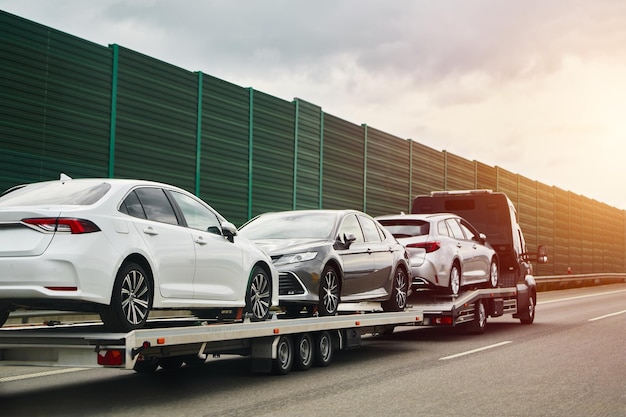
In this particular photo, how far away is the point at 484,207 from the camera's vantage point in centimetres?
2031

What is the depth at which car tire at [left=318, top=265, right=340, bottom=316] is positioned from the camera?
1185 cm

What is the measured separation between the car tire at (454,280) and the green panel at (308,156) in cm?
1111

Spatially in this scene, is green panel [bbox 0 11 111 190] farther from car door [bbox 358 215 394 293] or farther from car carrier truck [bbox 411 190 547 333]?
car carrier truck [bbox 411 190 547 333]

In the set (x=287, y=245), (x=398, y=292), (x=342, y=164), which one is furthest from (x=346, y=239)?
(x=342, y=164)

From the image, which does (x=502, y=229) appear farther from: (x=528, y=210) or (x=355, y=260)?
(x=528, y=210)

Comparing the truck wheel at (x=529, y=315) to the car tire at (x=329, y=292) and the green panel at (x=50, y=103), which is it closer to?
the car tire at (x=329, y=292)

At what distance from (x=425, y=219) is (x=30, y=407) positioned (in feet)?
31.0

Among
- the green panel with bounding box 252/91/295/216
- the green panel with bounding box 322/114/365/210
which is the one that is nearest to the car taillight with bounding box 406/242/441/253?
the green panel with bounding box 252/91/295/216

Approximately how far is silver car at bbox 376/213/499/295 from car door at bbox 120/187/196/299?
7218mm

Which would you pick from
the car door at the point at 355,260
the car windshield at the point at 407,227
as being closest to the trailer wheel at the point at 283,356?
the car door at the point at 355,260

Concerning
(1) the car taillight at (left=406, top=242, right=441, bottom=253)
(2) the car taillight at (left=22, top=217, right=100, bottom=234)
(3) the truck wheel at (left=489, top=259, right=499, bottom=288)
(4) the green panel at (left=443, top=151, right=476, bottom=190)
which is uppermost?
(4) the green panel at (left=443, top=151, right=476, bottom=190)

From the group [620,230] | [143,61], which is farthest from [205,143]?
[620,230]

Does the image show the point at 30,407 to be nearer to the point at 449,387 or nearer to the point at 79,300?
the point at 79,300

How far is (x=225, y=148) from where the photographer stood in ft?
76.7
